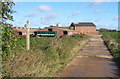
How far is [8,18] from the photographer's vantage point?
Answer: 4.90 m

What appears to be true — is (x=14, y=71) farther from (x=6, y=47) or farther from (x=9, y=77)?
(x=6, y=47)

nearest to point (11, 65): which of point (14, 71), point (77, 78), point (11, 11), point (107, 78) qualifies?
point (14, 71)

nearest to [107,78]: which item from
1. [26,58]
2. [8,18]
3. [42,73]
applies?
[42,73]

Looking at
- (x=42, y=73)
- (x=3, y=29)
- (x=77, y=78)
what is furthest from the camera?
(x=77, y=78)

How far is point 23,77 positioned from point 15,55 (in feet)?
2.48

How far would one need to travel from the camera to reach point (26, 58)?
5863mm

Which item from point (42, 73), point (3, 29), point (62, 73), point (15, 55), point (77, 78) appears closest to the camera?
point (3, 29)

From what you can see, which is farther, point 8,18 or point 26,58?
point 26,58

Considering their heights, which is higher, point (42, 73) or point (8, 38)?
point (8, 38)

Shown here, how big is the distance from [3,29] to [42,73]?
222cm

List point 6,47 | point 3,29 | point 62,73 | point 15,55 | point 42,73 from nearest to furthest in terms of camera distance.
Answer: point 3,29
point 6,47
point 15,55
point 42,73
point 62,73

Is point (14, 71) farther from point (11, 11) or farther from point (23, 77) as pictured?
point (11, 11)

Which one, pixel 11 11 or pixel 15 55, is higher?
pixel 11 11

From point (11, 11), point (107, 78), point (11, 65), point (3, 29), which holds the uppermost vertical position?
point (11, 11)
